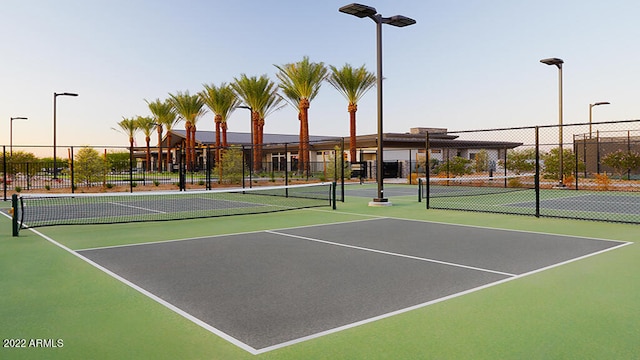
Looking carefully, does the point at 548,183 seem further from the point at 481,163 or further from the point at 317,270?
the point at 317,270

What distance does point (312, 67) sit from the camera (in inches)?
1609

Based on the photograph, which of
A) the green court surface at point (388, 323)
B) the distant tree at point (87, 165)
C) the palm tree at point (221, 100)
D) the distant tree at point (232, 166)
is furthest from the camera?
the palm tree at point (221, 100)

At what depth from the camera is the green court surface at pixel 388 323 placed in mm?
4055

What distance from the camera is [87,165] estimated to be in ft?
86.5

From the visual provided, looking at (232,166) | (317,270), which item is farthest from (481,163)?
(317,270)

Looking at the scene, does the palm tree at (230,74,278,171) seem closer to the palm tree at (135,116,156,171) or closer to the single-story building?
the single-story building

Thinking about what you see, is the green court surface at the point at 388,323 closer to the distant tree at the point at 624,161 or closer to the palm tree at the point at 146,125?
the distant tree at the point at 624,161

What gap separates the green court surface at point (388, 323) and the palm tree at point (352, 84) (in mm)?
32958

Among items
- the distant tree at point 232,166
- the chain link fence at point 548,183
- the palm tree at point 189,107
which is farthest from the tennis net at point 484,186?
the palm tree at point 189,107

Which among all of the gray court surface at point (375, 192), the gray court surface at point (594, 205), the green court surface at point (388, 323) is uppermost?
the gray court surface at point (375, 192)

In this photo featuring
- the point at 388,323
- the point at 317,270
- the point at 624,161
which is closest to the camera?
the point at 388,323

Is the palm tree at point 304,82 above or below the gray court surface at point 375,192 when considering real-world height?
above

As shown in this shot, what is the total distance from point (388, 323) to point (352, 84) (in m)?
36.7

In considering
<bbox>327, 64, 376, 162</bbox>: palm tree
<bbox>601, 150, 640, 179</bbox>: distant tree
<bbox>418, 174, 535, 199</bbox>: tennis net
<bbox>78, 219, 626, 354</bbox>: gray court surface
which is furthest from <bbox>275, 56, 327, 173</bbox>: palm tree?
<bbox>78, 219, 626, 354</bbox>: gray court surface
